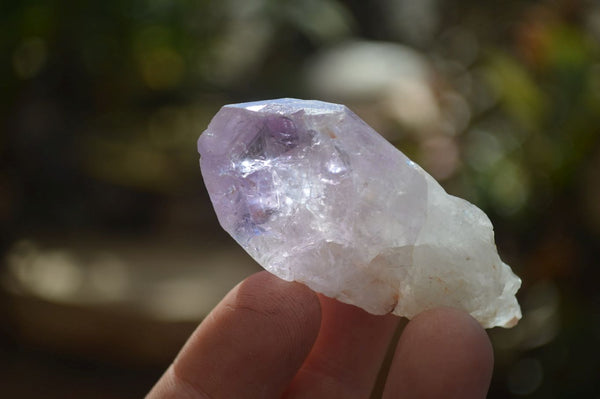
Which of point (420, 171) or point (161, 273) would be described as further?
point (161, 273)

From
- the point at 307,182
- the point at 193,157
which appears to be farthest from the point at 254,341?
the point at 193,157

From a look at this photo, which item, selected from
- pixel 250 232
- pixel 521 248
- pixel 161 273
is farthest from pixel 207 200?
pixel 250 232

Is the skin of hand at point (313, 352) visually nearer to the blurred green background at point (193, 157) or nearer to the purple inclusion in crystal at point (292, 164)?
the purple inclusion in crystal at point (292, 164)

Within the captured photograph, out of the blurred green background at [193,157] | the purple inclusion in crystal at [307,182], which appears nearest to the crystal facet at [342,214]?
the purple inclusion in crystal at [307,182]

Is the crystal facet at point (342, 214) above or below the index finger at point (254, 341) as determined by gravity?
above

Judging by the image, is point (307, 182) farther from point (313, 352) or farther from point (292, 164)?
point (313, 352)

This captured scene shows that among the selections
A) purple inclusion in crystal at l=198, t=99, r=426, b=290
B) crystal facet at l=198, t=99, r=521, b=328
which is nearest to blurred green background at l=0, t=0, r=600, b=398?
crystal facet at l=198, t=99, r=521, b=328

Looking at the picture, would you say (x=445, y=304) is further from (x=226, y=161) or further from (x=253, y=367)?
(x=226, y=161)
